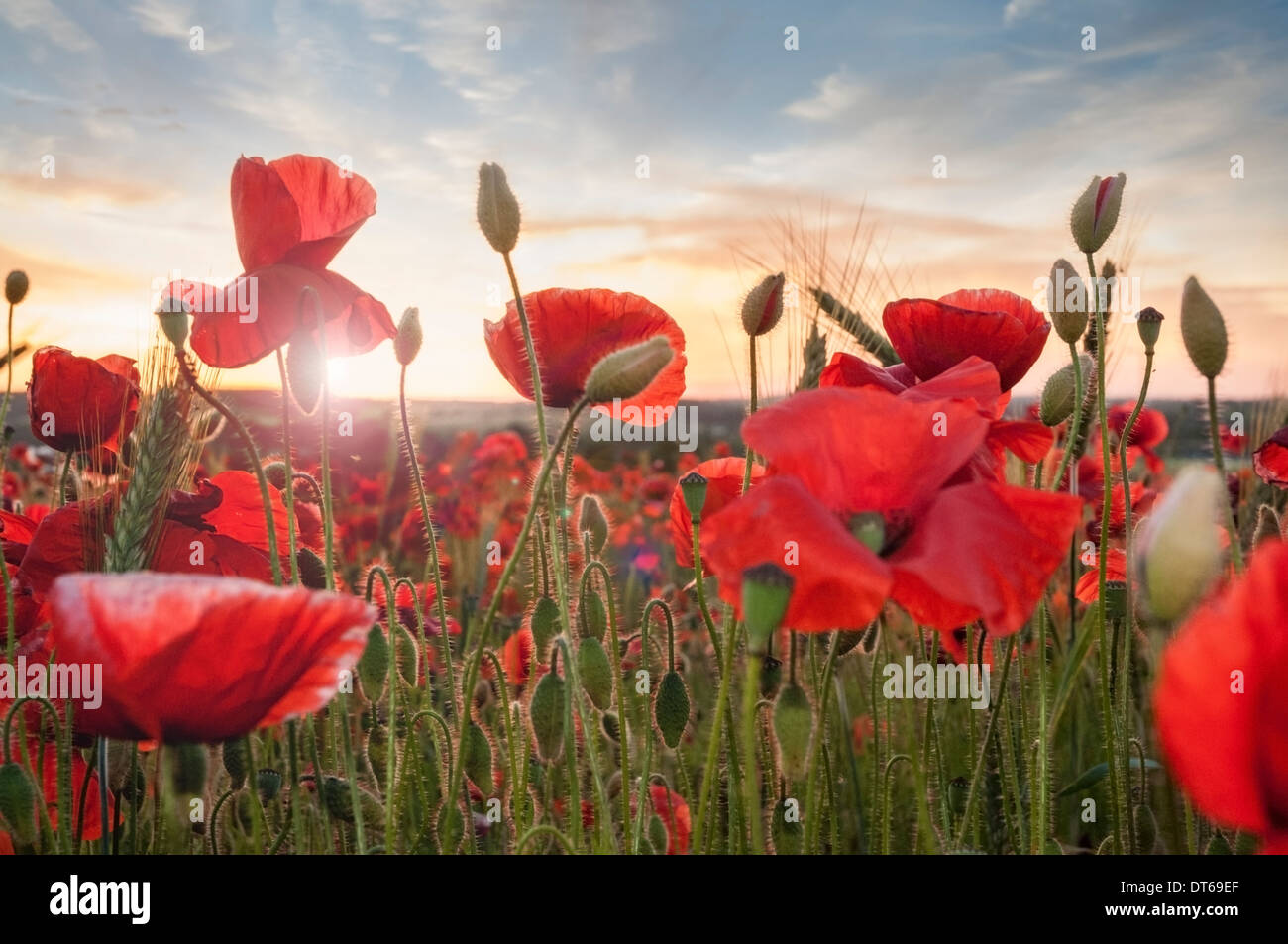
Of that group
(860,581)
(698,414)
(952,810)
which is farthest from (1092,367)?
(860,581)

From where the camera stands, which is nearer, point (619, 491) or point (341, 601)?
point (341, 601)

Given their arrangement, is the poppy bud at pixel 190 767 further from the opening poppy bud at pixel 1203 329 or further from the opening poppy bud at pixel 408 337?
the opening poppy bud at pixel 1203 329

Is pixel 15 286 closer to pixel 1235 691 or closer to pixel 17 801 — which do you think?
pixel 17 801

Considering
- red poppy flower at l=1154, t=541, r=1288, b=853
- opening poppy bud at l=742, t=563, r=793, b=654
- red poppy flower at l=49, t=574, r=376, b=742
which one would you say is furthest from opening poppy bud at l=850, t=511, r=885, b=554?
red poppy flower at l=49, t=574, r=376, b=742

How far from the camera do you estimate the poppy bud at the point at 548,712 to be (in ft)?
3.85

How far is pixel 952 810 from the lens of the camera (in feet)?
4.82

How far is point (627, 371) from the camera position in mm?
873

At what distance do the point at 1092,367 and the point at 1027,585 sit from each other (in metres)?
0.66

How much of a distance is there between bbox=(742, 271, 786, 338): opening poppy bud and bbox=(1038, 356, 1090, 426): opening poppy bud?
314 mm

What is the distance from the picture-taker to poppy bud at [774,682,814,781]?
1022 millimetres

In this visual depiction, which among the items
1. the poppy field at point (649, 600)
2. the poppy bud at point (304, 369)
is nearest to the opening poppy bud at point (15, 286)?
the poppy field at point (649, 600)

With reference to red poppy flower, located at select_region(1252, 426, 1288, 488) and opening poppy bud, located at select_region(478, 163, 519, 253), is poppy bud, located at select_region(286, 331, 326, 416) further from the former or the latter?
red poppy flower, located at select_region(1252, 426, 1288, 488)
